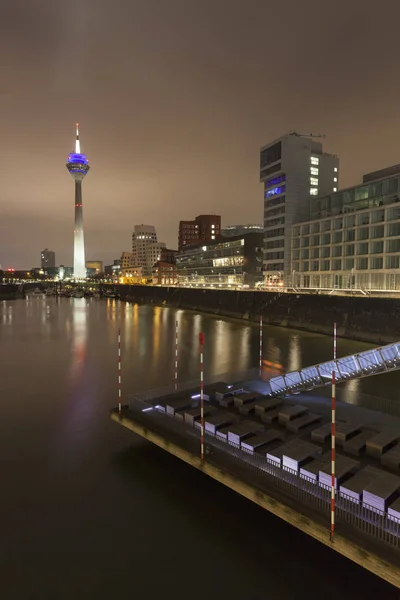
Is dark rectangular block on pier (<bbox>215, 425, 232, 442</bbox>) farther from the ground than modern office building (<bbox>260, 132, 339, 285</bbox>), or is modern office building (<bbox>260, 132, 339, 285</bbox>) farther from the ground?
modern office building (<bbox>260, 132, 339, 285</bbox>)

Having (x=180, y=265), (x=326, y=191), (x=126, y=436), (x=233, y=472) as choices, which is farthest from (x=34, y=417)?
(x=180, y=265)

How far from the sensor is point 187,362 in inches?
1190

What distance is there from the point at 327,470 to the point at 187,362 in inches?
852

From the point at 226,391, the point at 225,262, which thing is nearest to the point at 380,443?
the point at 226,391

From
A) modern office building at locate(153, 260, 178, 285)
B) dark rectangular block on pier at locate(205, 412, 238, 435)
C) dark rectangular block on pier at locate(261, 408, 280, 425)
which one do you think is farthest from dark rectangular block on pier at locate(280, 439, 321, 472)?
modern office building at locate(153, 260, 178, 285)

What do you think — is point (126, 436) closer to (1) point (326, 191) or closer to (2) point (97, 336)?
(2) point (97, 336)

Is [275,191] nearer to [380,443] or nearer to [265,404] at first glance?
[265,404]

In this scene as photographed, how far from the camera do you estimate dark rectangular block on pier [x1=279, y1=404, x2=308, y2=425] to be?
1279 centimetres

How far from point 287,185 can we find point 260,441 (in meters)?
89.1

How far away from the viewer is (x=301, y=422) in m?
12.5

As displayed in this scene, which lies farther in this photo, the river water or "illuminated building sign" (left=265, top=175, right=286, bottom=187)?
"illuminated building sign" (left=265, top=175, right=286, bottom=187)

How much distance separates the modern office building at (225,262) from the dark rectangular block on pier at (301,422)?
110m

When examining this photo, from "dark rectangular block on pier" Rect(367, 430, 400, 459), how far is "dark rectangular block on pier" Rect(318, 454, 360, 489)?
950 millimetres

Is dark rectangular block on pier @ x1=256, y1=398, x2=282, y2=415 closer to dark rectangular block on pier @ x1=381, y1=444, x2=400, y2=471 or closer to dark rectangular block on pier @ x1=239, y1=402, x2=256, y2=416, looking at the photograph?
dark rectangular block on pier @ x1=239, y1=402, x2=256, y2=416
